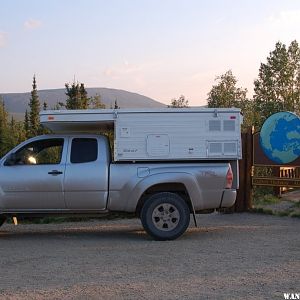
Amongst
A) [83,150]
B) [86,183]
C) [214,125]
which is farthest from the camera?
[83,150]

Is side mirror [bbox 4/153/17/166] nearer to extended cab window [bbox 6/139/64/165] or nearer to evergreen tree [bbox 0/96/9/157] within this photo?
extended cab window [bbox 6/139/64/165]

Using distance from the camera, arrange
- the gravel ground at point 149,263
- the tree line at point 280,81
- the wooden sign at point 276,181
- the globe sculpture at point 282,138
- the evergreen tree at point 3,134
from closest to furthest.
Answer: the gravel ground at point 149,263, the wooden sign at point 276,181, the globe sculpture at point 282,138, the evergreen tree at point 3,134, the tree line at point 280,81

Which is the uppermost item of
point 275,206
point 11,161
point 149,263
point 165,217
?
point 11,161

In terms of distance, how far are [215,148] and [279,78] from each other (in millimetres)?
65703

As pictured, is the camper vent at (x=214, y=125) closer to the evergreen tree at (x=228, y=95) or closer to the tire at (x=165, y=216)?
the tire at (x=165, y=216)

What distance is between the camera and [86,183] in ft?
31.9

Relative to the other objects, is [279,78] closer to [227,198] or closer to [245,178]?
[245,178]

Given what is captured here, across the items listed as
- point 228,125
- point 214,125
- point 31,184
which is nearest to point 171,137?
point 214,125

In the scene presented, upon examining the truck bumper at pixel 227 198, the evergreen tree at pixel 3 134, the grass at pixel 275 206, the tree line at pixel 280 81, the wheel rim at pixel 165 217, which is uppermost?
the tree line at pixel 280 81

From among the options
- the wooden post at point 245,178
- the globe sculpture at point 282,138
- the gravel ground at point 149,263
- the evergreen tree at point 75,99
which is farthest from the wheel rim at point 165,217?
the evergreen tree at point 75,99

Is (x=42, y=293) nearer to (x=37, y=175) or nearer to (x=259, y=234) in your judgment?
(x=37, y=175)

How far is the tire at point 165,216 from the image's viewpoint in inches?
383

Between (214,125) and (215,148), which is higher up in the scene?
(214,125)

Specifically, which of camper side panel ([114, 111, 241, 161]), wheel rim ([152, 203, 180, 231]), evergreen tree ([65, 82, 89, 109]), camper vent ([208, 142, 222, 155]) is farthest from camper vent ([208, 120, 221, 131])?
evergreen tree ([65, 82, 89, 109])
